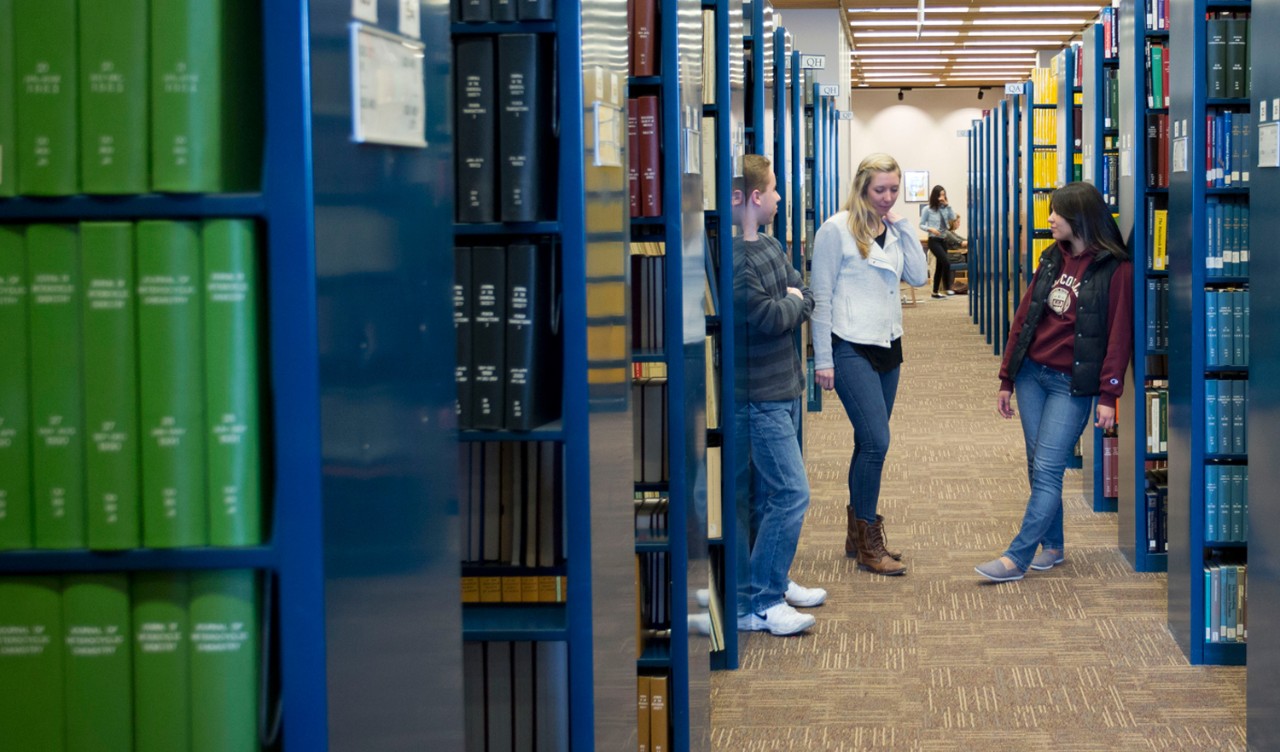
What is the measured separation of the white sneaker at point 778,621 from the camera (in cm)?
473

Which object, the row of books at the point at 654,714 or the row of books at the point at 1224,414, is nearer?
the row of books at the point at 654,714

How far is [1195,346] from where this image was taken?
4.16m

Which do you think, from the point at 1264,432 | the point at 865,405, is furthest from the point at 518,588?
the point at 865,405

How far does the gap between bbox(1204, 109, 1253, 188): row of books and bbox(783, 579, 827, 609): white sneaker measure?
6.08ft

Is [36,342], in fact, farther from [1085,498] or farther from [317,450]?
[1085,498]

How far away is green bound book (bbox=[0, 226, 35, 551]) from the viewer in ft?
4.41

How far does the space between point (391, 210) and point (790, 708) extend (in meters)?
2.79

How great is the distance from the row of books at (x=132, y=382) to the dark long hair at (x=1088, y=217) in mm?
4000

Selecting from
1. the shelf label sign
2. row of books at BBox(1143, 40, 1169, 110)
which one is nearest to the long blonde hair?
row of books at BBox(1143, 40, 1169, 110)

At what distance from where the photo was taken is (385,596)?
1.56m

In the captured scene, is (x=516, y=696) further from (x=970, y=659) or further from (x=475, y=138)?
(x=970, y=659)

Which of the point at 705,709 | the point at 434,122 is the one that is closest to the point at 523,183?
the point at 434,122

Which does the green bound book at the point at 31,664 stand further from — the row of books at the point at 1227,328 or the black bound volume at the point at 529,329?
the row of books at the point at 1227,328

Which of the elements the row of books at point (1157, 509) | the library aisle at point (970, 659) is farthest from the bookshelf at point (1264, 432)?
the row of books at point (1157, 509)
